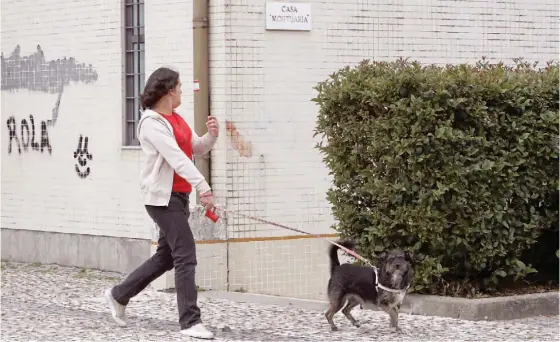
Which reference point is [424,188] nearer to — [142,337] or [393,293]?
[393,293]

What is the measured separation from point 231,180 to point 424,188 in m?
3.03

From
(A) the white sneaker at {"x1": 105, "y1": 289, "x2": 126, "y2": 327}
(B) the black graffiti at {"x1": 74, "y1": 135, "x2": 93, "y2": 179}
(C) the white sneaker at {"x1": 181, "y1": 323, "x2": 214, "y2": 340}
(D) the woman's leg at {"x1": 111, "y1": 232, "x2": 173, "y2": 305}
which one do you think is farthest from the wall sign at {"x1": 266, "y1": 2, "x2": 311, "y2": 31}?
(C) the white sneaker at {"x1": 181, "y1": 323, "x2": 214, "y2": 340}

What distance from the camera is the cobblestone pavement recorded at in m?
10.3

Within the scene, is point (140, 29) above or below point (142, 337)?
above

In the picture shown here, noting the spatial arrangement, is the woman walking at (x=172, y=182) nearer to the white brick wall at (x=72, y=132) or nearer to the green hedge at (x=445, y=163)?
the green hedge at (x=445, y=163)

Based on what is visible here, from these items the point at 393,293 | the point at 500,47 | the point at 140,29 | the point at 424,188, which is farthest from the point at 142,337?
the point at 500,47

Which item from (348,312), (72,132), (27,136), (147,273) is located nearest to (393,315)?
(348,312)

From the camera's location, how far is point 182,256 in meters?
10.2

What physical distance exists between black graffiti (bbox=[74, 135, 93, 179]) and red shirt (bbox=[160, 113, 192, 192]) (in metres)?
5.11

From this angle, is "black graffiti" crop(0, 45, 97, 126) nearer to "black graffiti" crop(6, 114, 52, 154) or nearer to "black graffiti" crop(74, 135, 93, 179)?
"black graffiti" crop(6, 114, 52, 154)

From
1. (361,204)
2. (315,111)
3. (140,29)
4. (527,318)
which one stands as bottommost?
(527,318)

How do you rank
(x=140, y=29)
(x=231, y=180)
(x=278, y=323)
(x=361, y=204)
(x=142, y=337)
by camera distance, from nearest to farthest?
(x=142, y=337)
(x=278, y=323)
(x=361, y=204)
(x=231, y=180)
(x=140, y=29)

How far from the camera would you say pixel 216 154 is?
44.9 ft

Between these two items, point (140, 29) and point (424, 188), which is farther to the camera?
point (140, 29)
